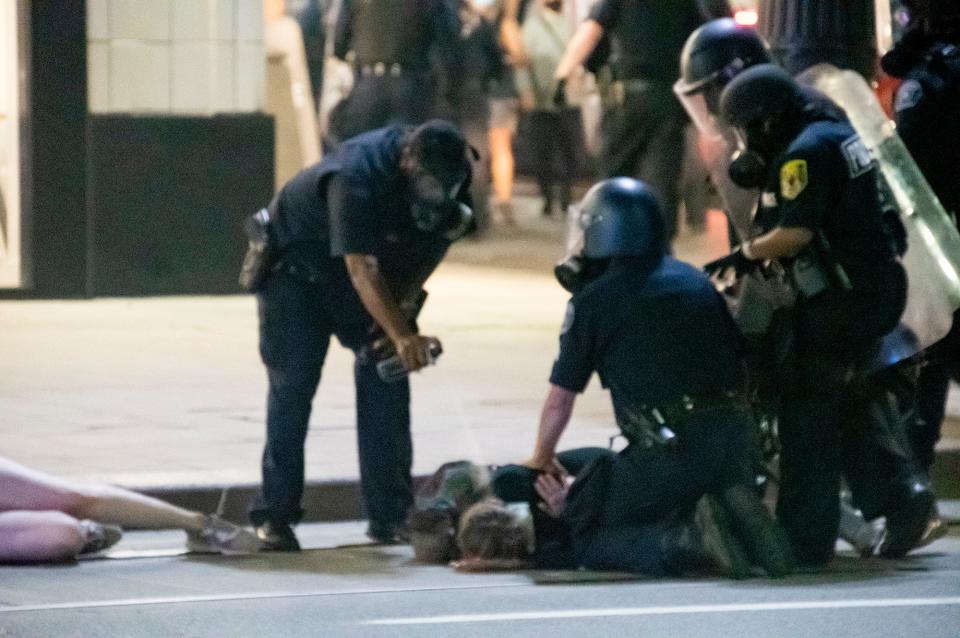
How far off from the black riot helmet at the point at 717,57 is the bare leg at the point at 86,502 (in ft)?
7.16

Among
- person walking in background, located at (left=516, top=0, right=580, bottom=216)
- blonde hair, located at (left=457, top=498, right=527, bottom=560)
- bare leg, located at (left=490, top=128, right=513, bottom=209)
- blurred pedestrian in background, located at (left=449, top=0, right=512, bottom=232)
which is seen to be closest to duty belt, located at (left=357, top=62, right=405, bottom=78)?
blurred pedestrian in background, located at (left=449, top=0, right=512, bottom=232)

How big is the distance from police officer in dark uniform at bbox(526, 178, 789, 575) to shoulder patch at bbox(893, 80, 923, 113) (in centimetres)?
168

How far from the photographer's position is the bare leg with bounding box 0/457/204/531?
25.0 ft

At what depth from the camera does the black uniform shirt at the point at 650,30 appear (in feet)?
41.0

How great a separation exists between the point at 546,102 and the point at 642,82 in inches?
247

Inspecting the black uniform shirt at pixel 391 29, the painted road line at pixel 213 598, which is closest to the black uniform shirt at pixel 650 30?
the black uniform shirt at pixel 391 29

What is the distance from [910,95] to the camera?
8742 mm

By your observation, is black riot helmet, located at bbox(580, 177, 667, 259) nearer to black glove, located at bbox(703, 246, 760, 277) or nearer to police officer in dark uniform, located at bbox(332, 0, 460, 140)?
black glove, located at bbox(703, 246, 760, 277)

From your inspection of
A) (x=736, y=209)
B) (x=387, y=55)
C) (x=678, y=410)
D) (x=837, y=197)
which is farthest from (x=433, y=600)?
(x=387, y=55)

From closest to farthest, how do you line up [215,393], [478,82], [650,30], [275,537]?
[275,537] → [215,393] → [650,30] → [478,82]

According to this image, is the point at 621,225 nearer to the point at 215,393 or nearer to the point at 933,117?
the point at 933,117

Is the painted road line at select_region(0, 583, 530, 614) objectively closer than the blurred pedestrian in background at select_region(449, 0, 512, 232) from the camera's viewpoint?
Yes

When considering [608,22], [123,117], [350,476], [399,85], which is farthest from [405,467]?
[399,85]

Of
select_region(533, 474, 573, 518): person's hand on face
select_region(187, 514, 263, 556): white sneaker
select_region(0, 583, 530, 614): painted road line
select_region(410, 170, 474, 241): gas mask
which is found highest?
select_region(410, 170, 474, 241): gas mask
